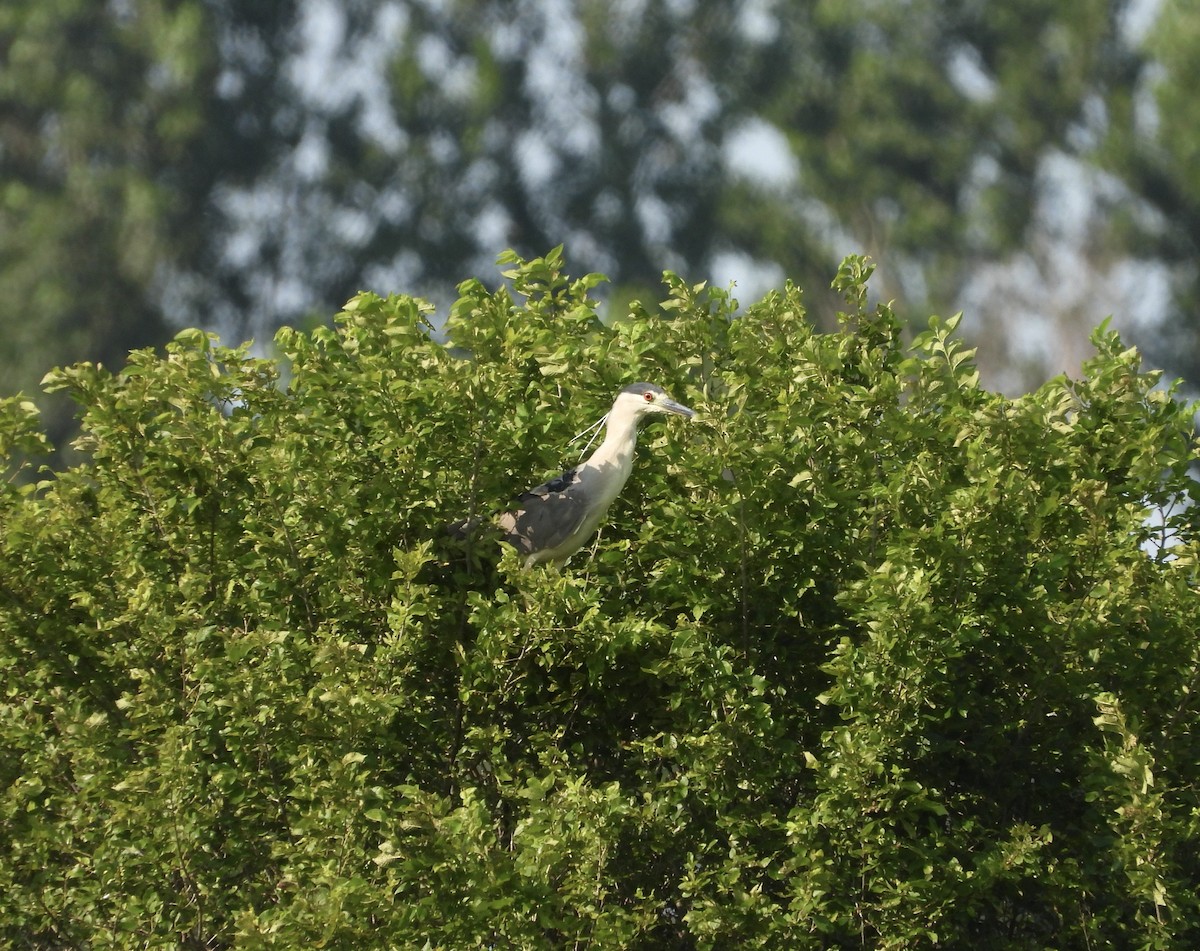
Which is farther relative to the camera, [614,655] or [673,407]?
[673,407]

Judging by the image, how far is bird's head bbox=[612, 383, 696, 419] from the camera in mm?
5527

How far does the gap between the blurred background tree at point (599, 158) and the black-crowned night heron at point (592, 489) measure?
1466cm

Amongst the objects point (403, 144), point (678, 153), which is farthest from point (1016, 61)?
point (403, 144)

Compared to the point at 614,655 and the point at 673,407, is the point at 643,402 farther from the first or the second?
the point at 614,655

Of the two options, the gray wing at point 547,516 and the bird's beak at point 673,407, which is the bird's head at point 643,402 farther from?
the gray wing at point 547,516

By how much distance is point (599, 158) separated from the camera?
2223 cm

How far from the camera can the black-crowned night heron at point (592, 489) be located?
5551mm

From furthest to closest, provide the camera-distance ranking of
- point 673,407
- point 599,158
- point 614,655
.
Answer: point 599,158
point 673,407
point 614,655

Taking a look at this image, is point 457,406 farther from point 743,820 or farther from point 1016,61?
point 1016,61

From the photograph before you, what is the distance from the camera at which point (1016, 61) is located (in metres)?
22.3

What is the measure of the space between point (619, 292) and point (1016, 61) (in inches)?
252

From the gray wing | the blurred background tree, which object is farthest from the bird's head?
the blurred background tree

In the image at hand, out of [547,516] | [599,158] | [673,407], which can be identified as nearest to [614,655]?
[547,516]

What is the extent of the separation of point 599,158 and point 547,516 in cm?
1718
